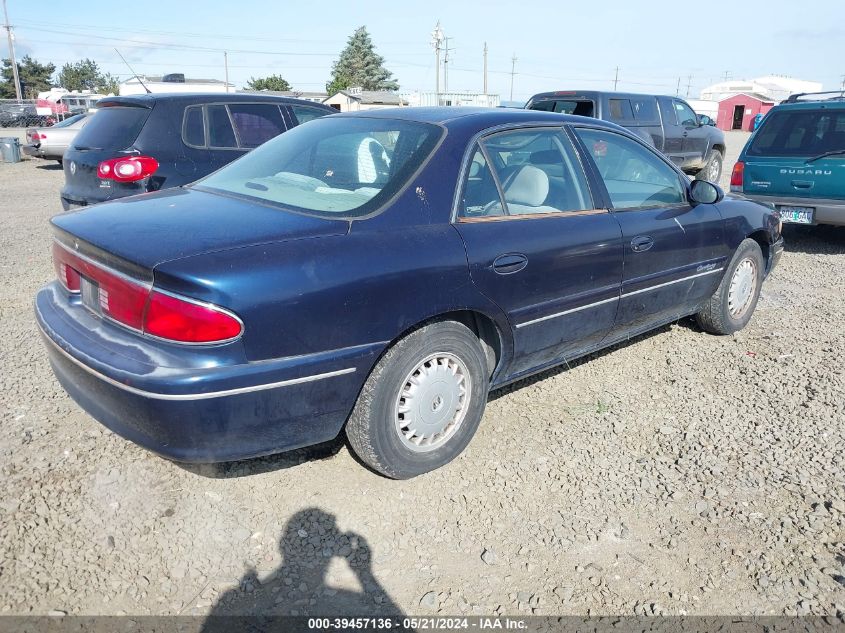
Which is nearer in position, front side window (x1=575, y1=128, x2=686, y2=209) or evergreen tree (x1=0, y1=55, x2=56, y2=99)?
front side window (x1=575, y1=128, x2=686, y2=209)

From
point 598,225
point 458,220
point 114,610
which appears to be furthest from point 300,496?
point 598,225

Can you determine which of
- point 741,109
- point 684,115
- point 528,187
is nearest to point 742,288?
point 528,187

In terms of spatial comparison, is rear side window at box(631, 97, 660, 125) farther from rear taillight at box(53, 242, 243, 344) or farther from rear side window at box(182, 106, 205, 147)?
rear taillight at box(53, 242, 243, 344)

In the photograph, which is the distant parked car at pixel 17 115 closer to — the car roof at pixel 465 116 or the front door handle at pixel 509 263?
the car roof at pixel 465 116

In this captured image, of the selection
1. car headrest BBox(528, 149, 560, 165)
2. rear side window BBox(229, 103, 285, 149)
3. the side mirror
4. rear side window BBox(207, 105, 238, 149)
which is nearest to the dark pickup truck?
rear side window BBox(229, 103, 285, 149)

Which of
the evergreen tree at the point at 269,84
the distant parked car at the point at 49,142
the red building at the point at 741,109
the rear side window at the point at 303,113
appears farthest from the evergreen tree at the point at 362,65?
the rear side window at the point at 303,113

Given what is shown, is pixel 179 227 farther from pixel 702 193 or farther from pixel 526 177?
pixel 702 193

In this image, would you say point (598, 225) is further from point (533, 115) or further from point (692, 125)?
point (692, 125)

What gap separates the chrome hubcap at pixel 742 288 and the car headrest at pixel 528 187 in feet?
6.76

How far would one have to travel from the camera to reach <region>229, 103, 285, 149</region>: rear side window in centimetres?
661

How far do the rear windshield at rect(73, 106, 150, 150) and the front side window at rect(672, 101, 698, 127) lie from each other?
10.4m

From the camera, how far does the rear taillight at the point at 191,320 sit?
228 cm

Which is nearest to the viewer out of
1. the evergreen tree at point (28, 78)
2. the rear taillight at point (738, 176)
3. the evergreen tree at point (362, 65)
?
the rear taillight at point (738, 176)

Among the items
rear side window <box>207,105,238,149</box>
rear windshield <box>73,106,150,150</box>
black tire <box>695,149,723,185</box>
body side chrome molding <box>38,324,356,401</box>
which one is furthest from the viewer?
black tire <box>695,149,723,185</box>
